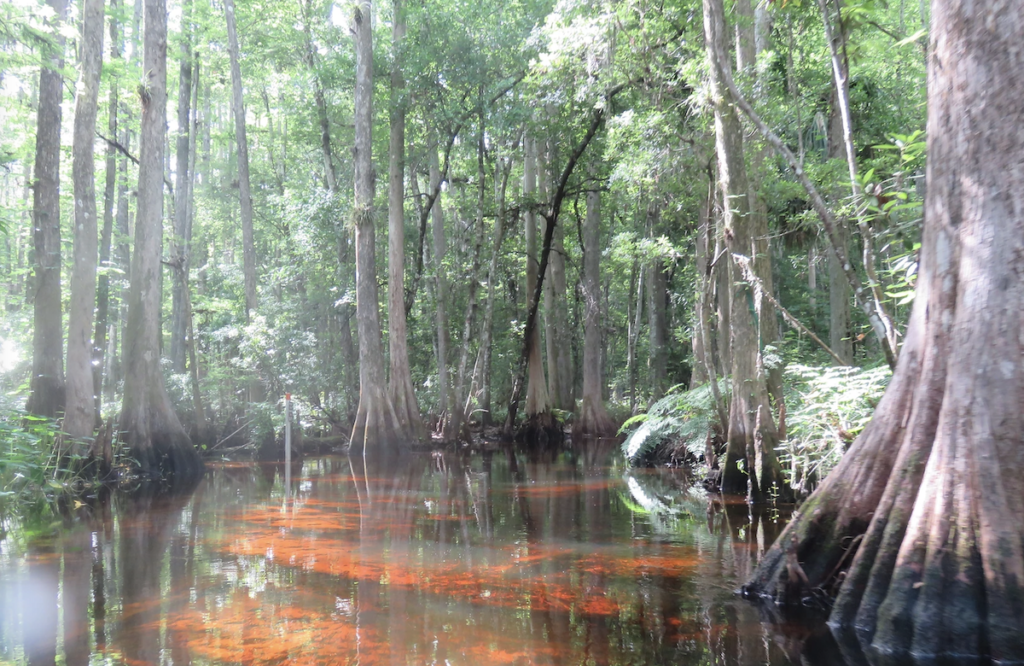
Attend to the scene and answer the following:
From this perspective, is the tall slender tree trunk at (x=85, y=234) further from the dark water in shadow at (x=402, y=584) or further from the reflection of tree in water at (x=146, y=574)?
the dark water in shadow at (x=402, y=584)

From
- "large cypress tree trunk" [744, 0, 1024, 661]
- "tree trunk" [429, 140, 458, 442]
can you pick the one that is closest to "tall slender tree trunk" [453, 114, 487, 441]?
"tree trunk" [429, 140, 458, 442]

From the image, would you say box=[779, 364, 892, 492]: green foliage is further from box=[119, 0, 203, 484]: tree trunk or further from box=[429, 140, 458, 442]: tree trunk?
box=[429, 140, 458, 442]: tree trunk

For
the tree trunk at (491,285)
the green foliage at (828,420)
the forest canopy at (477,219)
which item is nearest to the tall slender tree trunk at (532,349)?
the forest canopy at (477,219)

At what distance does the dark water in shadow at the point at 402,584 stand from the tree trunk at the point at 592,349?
418 inches

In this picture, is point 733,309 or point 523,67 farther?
point 523,67

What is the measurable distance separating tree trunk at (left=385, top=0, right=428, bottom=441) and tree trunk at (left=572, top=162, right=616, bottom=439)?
5.10 metres

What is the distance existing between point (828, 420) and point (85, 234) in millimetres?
11590

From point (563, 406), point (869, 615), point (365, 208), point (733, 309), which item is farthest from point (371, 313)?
point (869, 615)

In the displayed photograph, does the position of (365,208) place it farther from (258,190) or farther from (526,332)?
(258,190)

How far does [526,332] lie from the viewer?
19984 millimetres

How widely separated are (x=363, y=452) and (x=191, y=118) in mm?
15662

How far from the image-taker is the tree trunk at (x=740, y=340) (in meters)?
7.95

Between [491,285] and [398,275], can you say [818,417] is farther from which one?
[398,275]

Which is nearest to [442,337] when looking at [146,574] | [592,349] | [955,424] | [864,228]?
[592,349]
